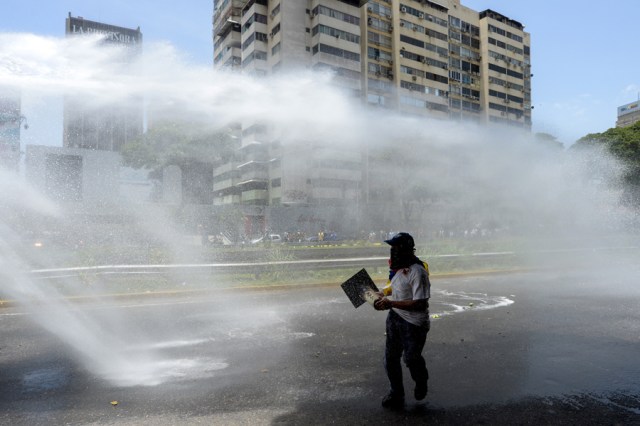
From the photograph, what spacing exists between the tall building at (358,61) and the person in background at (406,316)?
3371 cm

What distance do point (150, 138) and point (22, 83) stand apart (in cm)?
2781

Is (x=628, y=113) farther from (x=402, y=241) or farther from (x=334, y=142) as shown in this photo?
(x=402, y=241)

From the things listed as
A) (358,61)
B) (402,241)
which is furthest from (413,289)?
(358,61)

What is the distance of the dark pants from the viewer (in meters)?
4.06

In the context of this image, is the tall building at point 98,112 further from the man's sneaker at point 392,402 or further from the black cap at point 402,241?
the man's sneaker at point 392,402

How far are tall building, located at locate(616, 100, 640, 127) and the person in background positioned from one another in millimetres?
145379

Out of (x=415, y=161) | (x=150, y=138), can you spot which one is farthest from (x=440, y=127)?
(x=150, y=138)

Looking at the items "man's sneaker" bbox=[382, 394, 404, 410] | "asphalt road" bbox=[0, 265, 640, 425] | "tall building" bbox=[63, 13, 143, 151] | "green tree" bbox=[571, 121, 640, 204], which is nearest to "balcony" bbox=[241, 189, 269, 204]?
"green tree" bbox=[571, 121, 640, 204]

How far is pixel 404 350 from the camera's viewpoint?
4.14m

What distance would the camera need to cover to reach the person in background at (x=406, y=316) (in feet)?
13.3

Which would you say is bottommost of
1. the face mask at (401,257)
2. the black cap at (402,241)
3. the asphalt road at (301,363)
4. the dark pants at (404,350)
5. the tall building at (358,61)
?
the asphalt road at (301,363)

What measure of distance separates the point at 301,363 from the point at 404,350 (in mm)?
1920

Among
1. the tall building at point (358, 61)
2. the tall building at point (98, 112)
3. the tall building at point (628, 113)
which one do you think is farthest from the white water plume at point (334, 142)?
the tall building at point (628, 113)

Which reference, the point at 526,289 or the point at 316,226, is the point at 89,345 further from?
the point at 316,226
